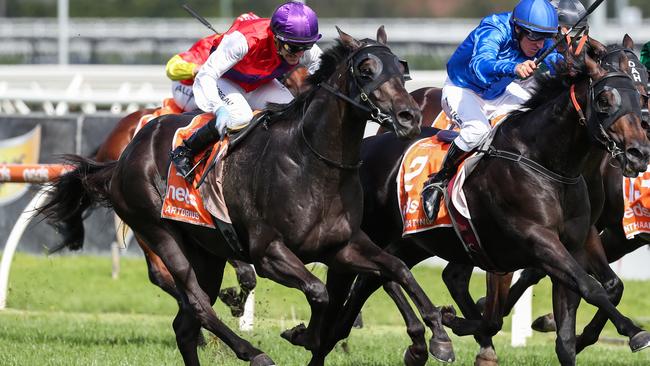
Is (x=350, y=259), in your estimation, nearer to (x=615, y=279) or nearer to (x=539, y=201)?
(x=539, y=201)

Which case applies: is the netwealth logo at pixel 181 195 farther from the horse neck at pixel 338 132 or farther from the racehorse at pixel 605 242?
the racehorse at pixel 605 242

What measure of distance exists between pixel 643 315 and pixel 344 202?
15.2ft

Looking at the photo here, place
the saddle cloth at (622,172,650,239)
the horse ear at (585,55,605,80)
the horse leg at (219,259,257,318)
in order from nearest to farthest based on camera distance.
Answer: the horse ear at (585,55,605,80) < the saddle cloth at (622,172,650,239) < the horse leg at (219,259,257,318)

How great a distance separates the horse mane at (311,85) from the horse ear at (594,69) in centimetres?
117

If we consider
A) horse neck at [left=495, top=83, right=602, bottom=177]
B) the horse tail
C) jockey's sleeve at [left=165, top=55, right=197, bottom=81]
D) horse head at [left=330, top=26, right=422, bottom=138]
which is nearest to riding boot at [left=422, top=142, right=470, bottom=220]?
horse neck at [left=495, top=83, right=602, bottom=177]

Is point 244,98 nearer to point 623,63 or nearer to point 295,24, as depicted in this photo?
point 295,24

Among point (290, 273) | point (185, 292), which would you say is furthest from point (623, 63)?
point (185, 292)

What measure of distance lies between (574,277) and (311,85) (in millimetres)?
1613

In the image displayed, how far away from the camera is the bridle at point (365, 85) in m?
5.67

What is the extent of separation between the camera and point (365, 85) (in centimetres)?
573

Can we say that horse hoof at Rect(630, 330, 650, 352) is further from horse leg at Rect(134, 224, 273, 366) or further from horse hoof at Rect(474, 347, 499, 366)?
horse leg at Rect(134, 224, 273, 366)

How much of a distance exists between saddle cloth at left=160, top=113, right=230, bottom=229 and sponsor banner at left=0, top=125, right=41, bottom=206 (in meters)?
5.61

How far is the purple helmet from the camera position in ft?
20.0

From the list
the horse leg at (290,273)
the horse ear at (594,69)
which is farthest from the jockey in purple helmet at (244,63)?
the horse ear at (594,69)
